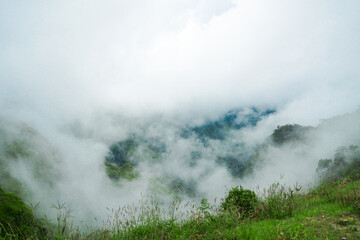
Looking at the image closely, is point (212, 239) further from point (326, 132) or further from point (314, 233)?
point (326, 132)

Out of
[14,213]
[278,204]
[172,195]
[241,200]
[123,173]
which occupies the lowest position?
[278,204]

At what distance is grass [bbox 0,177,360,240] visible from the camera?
172 inches

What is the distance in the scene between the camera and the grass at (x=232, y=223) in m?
4.38

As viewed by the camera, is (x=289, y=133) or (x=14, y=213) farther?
(x=289, y=133)

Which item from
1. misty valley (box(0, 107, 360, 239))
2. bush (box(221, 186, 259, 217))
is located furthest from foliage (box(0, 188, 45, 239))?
bush (box(221, 186, 259, 217))

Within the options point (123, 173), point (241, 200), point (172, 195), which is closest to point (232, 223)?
point (241, 200)

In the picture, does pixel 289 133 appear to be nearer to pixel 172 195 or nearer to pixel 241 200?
pixel 172 195

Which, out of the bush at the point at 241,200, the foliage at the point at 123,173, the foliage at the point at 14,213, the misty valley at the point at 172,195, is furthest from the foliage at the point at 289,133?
the foliage at the point at 14,213

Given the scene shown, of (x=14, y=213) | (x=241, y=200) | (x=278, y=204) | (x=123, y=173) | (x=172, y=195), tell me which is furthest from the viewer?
(x=123, y=173)

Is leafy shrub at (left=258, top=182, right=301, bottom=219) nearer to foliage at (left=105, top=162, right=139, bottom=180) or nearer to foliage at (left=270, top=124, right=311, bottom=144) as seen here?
foliage at (left=270, top=124, right=311, bottom=144)

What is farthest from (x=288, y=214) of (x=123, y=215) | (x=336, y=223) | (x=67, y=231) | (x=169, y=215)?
(x=67, y=231)

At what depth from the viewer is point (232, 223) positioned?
5449 mm

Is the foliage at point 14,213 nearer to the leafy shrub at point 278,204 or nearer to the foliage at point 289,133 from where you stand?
the leafy shrub at point 278,204

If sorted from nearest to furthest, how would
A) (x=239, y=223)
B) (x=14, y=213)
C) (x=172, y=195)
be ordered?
(x=239, y=223)
(x=14, y=213)
(x=172, y=195)
